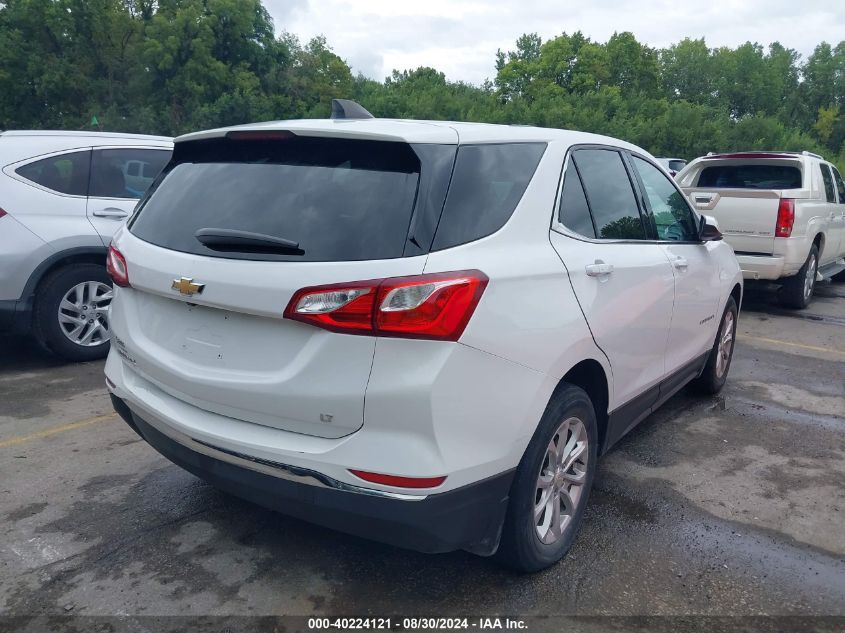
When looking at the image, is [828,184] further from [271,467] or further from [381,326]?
[271,467]

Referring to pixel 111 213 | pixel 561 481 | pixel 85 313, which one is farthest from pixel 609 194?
pixel 85 313

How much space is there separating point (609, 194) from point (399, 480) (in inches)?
78.7

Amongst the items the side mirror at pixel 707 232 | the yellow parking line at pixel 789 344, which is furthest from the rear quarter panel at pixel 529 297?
the yellow parking line at pixel 789 344

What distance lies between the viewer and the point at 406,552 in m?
3.13

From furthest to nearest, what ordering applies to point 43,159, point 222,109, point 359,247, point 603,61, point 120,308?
point 603,61 → point 222,109 → point 43,159 → point 120,308 → point 359,247

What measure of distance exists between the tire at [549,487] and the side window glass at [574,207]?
713 mm

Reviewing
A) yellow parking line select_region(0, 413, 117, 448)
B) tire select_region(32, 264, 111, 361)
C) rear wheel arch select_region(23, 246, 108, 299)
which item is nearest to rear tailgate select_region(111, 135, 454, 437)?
yellow parking line select_region(0, 413, 117, 448)

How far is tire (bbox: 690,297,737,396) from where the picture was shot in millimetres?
5246

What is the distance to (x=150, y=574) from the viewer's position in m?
2.91

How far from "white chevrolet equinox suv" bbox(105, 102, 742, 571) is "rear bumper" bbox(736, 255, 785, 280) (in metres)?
6.03

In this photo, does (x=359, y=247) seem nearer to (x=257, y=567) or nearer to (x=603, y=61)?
(x=257, y=567)

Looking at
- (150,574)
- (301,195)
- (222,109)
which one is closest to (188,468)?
(150,574)

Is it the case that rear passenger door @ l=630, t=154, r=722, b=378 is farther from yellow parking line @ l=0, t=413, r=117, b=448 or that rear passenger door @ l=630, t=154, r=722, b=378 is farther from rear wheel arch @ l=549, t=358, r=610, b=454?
yellow parking line @ l=0, t=413, r=117, b=448

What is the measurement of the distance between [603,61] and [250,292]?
220ft
